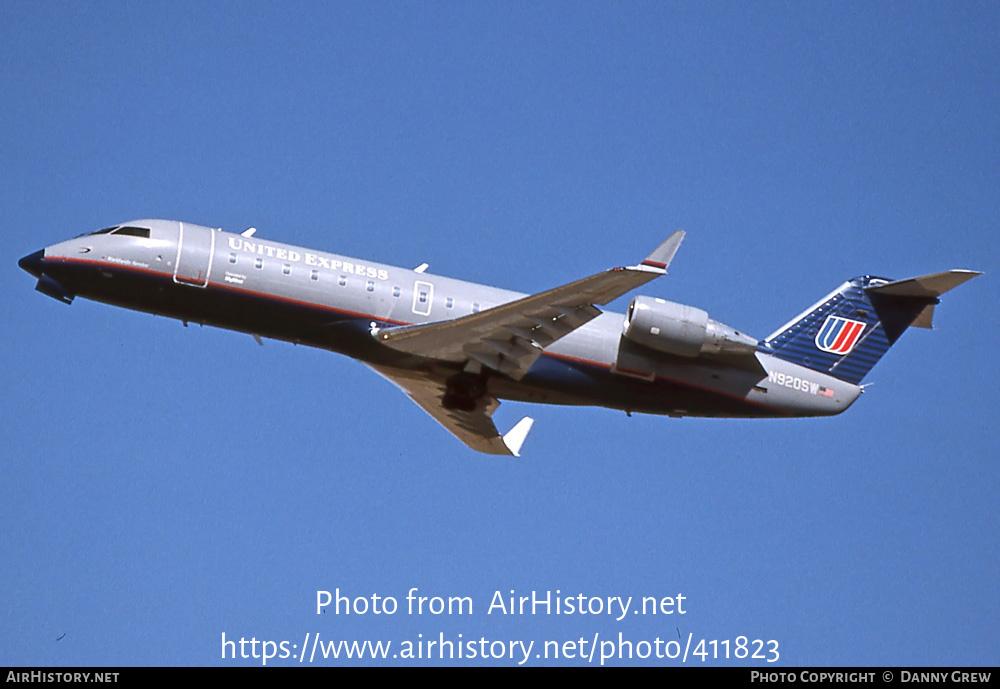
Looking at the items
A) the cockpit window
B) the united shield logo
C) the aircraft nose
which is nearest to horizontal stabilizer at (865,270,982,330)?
the united shield logo

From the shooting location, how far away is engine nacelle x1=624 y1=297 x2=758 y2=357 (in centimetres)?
2483

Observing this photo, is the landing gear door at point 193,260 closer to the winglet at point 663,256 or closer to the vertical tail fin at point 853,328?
the winglet at point 663,256

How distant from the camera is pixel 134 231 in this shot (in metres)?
24.6

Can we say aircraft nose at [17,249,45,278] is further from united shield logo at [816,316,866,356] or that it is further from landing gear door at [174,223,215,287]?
united shield logo at [816,316,866,356]

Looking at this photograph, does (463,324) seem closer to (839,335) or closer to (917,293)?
(839,335)

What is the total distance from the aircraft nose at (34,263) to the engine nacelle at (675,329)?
458 inches

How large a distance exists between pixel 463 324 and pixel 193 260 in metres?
5.46

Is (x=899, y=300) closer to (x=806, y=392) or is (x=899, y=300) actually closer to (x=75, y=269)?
→ (x=806, y=392)

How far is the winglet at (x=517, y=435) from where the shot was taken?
1160 inches

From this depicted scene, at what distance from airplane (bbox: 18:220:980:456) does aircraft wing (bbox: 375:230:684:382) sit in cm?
4

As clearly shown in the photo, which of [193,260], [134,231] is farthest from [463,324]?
[134,231]
